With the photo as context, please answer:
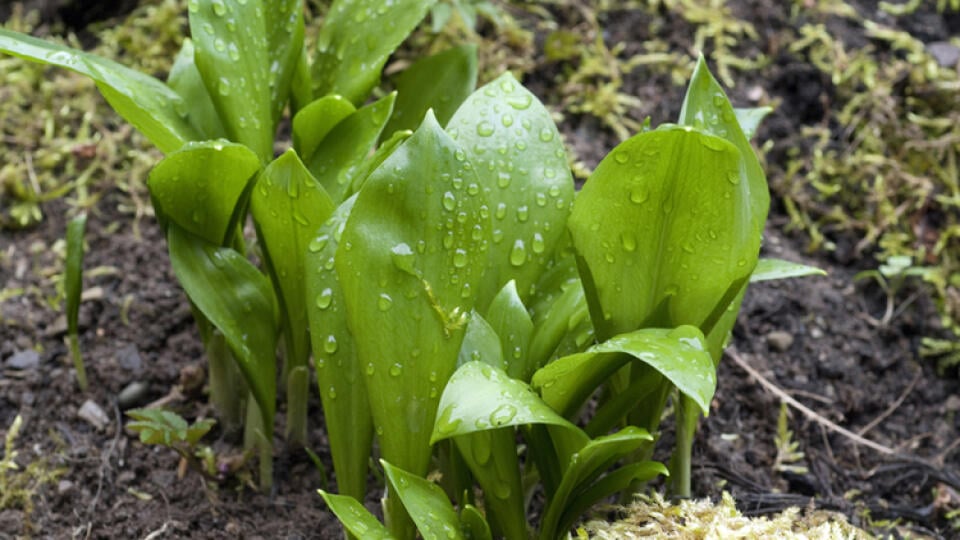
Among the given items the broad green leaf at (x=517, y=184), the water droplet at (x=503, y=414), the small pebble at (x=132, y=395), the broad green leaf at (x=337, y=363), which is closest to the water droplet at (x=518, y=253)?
the broad green leaf at (x=517, y=184)

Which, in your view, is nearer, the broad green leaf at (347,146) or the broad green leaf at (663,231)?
the broad green leaf at (663,231)

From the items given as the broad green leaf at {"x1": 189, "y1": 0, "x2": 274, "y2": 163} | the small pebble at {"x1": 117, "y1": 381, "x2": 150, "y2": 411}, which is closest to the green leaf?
the small pebble at {"x1": 117, "y1": 381, "x2": 150, "y2": 411}

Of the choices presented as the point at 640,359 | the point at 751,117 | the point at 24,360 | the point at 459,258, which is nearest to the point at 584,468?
the point at 640,359

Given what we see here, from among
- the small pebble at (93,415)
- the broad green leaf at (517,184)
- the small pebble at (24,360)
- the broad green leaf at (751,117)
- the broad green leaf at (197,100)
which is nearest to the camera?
the broad green leaf at (517,184)

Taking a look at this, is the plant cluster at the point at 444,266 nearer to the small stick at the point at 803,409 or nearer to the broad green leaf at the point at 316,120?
the broad green leaf at the point at 316,120

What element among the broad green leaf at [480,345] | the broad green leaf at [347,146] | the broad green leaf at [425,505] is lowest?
the broad green leaf at [425,505]

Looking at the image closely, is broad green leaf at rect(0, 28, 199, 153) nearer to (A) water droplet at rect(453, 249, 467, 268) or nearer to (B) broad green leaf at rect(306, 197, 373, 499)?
(B) broad green leaf at rect(306, 197, 373, 499)

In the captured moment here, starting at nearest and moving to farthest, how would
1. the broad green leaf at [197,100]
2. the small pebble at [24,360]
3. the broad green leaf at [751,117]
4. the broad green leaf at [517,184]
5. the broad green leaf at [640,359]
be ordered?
the broad green leaf at [640,359]
the broad green leaf at [517,184]
the broad green leaf at [751,117]
the broad green leaf at [197,100]
the small pebble at [24,360]

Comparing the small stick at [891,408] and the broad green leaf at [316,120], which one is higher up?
the broad green leaf at [316,120]
